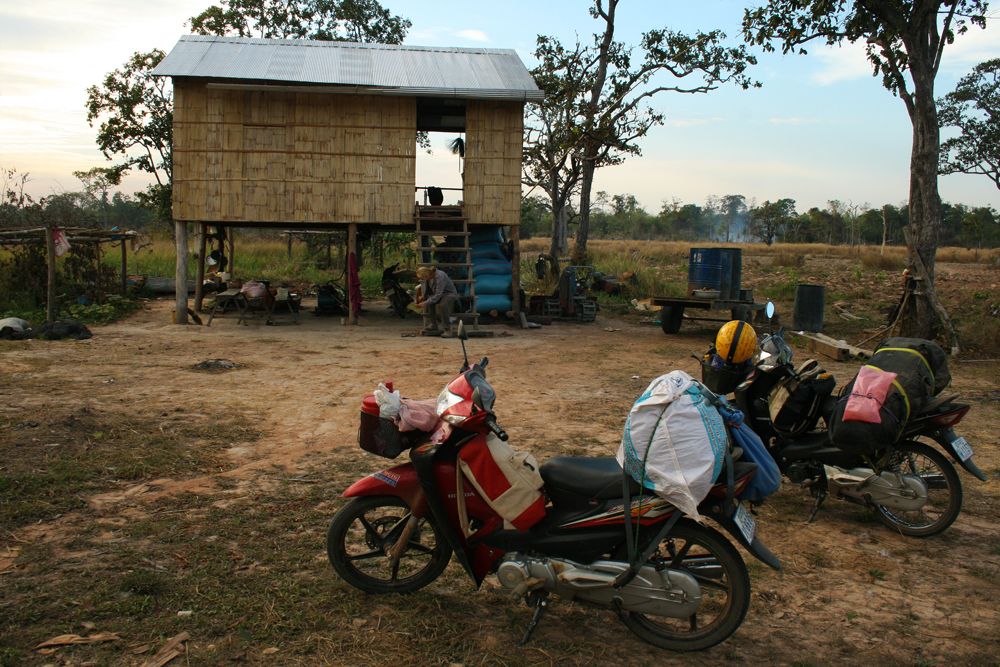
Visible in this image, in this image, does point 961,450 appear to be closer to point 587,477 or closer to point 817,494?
point 817,494

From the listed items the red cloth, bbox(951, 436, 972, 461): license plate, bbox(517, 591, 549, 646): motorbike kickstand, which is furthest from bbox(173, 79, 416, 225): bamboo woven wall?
bbox(517, 591, 549, 646): motorbike kickstand

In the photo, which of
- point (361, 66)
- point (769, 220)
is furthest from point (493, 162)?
point (769, 220)

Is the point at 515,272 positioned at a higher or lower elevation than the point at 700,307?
higher

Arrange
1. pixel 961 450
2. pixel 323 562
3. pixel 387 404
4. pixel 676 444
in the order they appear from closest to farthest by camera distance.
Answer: pixel 676 444
pixel 387 404
pixel 323 562
pixel 961 450

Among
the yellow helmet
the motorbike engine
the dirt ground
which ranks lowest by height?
the dirt ground

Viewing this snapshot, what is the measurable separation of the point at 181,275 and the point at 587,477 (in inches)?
516

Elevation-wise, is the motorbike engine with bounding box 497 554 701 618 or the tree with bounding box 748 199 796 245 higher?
the tree with bounding box 748 199 796 245

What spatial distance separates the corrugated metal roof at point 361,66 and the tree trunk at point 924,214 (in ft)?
20.7

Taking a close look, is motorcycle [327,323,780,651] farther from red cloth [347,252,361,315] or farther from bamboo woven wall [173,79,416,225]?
bamboo woven wall [173,79,416,225]

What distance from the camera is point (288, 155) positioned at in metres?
14.2

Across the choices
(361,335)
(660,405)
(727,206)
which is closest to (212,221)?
(361,335)

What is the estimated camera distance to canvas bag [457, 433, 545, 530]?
3.34m

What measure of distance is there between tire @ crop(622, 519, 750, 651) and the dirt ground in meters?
0.07

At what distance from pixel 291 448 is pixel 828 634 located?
4.12 metres
